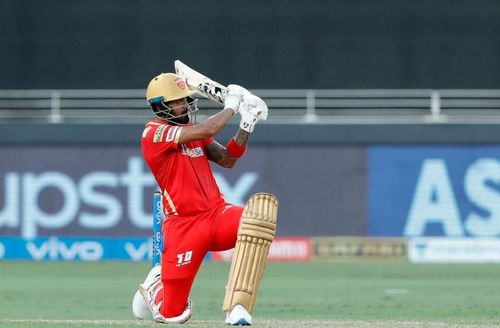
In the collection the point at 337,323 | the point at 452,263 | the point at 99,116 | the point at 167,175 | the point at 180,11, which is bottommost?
the point at 337,323

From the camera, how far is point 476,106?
21.7 m

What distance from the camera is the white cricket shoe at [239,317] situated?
26.0 ft

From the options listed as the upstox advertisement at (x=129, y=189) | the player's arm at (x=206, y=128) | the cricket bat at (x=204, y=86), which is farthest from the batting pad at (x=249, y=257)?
the upstox advertisement at (x=129, y=189)

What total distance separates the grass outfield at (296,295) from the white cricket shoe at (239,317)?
36 cm

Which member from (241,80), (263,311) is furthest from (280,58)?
(263,311)

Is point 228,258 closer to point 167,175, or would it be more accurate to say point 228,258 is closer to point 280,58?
point 280,58

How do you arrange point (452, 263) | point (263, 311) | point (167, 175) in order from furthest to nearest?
point (452, 263), point (263, 311), point (167, 175)

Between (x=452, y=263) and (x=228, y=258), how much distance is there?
3139 mm

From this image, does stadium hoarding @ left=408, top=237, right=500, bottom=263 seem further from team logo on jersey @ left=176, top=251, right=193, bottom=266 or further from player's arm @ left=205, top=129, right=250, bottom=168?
team logo on jersey @ left=176, top=251, right=193, bottom=266

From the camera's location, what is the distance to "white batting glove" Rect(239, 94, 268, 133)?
8.22 metres

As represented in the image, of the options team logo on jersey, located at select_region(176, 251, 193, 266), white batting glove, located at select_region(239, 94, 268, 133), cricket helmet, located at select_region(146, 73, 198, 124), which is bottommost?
team logo on jersey, located at select_region(176, 251, 193, 266)

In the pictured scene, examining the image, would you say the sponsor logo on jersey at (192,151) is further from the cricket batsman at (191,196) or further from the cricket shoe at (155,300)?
the cricket shoe at (155,300)

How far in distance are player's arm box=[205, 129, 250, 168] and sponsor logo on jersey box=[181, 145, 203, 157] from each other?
15 centimetres

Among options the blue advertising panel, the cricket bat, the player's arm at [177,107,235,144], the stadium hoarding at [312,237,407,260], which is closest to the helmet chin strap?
the cricket bat
